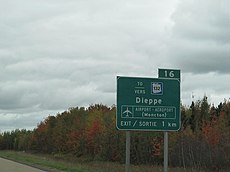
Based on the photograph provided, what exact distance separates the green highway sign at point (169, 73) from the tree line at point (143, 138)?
987cm

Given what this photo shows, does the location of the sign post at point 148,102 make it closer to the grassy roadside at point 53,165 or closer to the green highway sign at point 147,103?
the green highway sign at point 147,103

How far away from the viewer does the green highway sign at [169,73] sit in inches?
902

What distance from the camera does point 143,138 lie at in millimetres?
62812

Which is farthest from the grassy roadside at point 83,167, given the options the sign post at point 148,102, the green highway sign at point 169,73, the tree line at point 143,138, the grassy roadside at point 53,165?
the green highway sign at point 169,73

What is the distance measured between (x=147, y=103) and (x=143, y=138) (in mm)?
40251

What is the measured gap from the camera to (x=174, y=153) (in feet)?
155

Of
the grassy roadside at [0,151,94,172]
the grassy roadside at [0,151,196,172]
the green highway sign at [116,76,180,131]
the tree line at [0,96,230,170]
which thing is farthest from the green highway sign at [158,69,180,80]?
the grassy roadside at [0,151,94,172]

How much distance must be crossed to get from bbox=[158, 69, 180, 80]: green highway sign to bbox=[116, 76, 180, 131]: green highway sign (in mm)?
187

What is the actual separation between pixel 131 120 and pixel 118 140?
46.8 metres

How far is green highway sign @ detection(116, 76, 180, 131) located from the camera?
75.4 feet

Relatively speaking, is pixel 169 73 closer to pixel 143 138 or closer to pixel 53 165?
pixel 53 165

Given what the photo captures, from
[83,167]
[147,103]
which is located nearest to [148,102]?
[147,103]

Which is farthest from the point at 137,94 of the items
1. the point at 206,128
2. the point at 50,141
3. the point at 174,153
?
the point at 50,141

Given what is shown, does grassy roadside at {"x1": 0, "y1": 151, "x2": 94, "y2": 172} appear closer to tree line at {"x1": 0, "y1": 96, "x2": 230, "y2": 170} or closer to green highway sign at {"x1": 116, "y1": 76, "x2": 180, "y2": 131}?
tree line at {"x1": 0, "y1": 96, "x2": 230, "y2": 170}
